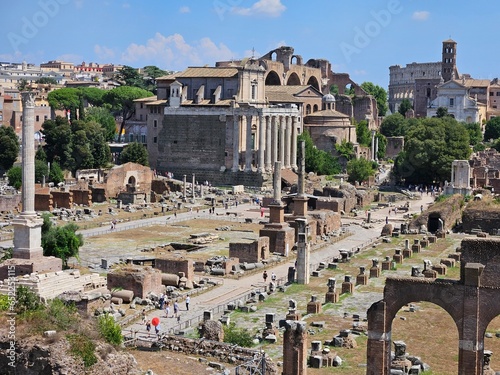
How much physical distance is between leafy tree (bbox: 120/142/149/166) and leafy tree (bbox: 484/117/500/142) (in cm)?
4903

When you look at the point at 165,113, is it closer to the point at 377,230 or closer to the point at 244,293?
the point at 377,230

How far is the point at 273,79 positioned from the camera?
8931cm

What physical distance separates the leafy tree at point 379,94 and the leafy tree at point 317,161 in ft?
171

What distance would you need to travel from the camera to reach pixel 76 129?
65.7 meters

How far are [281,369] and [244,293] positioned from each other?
10108mm

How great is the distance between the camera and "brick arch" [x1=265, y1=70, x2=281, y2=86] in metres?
88.6

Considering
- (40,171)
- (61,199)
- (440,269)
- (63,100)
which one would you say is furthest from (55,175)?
(440,269)

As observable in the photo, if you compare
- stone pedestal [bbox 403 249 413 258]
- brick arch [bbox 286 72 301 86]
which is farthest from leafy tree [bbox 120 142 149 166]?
stone pedestal [bbox 403 249 413 258]

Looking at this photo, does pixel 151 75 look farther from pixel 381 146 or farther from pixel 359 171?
pixel 359 171

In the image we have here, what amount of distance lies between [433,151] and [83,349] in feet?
174

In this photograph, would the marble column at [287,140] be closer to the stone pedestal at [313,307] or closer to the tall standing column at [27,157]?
the tall standing column at [27,157]

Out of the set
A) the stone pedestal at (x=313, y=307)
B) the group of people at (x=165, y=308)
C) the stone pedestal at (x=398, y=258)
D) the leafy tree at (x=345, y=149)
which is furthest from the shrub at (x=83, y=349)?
the leafy tree at (x=345, y=149)

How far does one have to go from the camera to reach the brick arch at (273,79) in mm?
88625

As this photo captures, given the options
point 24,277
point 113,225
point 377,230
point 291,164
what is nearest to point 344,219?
point 377,230
